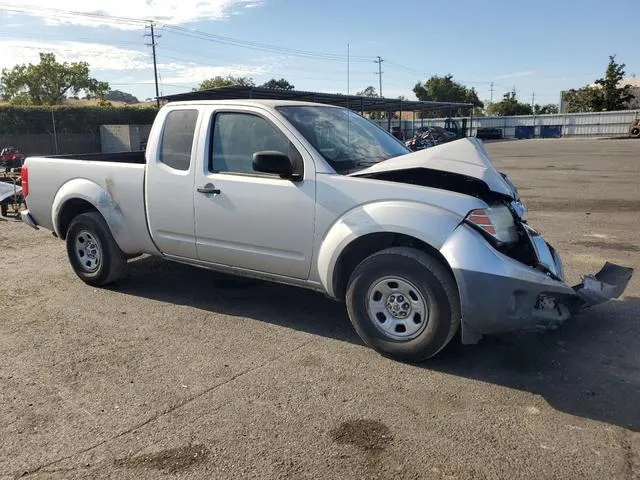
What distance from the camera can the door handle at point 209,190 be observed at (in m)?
4.86

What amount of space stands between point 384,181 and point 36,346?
3.08 m

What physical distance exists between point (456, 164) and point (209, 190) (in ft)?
6.94

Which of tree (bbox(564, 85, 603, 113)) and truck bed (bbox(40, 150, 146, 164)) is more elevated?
tree (bbox(564, 85, 603, 113))

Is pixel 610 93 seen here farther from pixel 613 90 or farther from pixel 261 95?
pixel 261 95

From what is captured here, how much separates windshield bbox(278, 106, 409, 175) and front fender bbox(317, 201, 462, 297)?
0.49m

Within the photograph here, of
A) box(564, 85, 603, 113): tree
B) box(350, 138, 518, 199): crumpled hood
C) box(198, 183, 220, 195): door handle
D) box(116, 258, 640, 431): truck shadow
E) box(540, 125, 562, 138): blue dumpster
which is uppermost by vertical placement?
box(564, 85, 603, 113): tree

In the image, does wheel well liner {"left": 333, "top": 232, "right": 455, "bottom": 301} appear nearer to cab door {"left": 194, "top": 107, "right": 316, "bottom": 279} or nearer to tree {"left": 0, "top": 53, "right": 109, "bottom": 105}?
cab door {"left": 194, "top": 107, "right": 316, "bottom": 279}

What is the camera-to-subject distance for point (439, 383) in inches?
151

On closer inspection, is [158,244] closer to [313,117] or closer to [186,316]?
[186,316]

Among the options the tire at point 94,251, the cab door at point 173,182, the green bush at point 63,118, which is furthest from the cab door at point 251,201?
the green bush at point 63,118

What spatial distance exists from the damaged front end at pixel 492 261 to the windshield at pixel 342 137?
0.43m

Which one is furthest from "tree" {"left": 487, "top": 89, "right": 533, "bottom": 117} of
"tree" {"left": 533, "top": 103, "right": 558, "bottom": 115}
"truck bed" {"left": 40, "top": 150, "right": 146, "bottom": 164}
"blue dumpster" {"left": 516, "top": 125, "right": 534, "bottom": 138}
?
"truck bed" {"left": 40, "top": 150, "right": 146, "bottom": 164}

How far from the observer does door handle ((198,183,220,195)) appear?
4.86m

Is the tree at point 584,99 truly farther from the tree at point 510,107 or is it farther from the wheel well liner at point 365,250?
the wheel well liner at point 365,250
